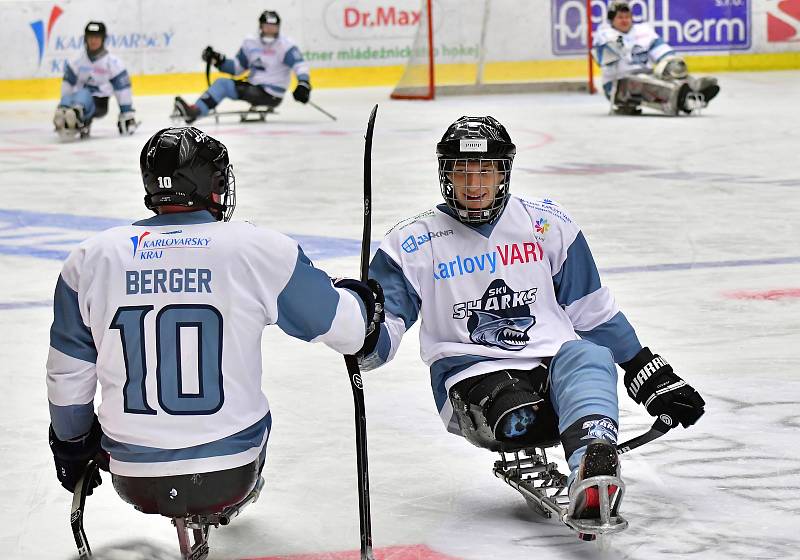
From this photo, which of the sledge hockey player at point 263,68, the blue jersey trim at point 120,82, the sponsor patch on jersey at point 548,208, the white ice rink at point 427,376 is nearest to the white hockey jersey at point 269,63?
the sledge hockey player at point 263,68

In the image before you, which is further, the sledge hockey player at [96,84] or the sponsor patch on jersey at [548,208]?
the sledge hockey player at [96,84]

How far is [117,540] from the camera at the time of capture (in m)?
3.12

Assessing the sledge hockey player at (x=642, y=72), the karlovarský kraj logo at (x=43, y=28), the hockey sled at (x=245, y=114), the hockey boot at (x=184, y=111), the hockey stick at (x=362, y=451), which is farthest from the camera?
the karlovarský kraj logo at (x=43, y=28)

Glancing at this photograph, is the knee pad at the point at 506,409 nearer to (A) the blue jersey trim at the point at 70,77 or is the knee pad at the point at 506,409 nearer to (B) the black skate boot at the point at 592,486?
(B) the black skate boot at the point at 592,486

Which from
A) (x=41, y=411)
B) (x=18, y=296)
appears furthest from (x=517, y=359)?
(x=18, y=296)

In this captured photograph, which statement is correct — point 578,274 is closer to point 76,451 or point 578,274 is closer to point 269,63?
point 76,451

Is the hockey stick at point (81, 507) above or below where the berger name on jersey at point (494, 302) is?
below

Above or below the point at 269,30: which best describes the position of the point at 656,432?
below

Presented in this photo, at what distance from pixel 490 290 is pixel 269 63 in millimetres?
12176

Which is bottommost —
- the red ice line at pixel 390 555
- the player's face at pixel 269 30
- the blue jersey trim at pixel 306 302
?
the red ice line at pixel 390 555

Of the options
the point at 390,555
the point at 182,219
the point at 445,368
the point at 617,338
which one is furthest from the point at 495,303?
the point at 182,219

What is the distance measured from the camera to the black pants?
107 inches

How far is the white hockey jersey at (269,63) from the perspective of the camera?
15.0m

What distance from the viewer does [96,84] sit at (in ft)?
45.7
